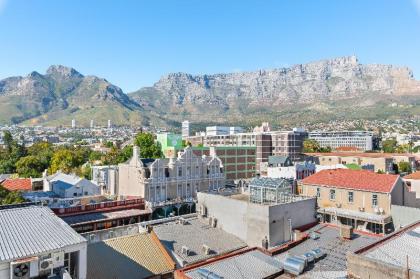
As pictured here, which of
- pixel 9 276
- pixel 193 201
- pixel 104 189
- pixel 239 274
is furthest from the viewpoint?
pixel 104 189

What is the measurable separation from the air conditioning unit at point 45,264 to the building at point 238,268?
7579 mm

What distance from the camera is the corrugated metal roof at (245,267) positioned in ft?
71.9

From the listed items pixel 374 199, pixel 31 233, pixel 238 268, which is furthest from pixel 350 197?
pixel 31 233

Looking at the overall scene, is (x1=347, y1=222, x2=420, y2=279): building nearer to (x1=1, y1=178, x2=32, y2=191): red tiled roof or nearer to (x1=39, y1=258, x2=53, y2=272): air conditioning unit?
(x1=39, y1=258, x2=53, y2=272): air conditioning unit

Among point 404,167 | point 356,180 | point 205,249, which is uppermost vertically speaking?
point 356,180

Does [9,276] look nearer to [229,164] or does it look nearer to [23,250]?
[23,250]

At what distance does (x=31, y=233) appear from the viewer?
18.9 metres

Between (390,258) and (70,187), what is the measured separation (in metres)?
63.9

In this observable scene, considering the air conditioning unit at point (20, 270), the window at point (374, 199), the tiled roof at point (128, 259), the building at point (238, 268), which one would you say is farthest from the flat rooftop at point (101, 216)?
the window at point (374, 199)

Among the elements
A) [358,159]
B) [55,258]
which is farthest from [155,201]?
[358,159]

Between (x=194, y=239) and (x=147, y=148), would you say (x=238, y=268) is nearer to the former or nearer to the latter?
(x=194, y=239)

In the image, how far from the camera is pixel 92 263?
2523cm

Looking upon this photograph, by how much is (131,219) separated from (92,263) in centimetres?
2508

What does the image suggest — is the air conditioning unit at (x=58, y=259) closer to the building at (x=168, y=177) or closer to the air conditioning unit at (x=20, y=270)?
the air conditioning unit at (x=20, y=270)
